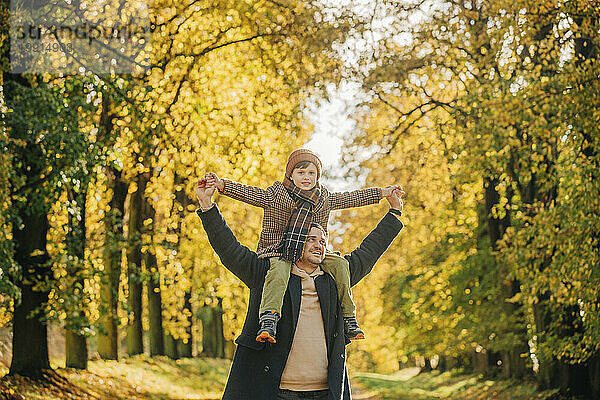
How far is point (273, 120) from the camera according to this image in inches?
736

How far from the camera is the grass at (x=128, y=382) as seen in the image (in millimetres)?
15133

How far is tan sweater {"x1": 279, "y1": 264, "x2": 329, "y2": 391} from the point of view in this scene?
4.91 m

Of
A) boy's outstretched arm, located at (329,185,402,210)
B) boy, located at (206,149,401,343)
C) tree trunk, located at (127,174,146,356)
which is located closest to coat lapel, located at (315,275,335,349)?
boy, located at (206,149,401,343)

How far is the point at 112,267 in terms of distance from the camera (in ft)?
58.5

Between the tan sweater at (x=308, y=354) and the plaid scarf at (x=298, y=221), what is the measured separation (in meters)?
0.26

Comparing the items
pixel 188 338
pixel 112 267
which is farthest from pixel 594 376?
pixel 188 338

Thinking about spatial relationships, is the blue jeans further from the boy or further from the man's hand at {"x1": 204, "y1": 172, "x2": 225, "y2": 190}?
the man's hand at {"x1": 204, "y1": 172, "x2": 225, "y2": 190}

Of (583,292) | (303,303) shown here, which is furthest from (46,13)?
(303,303)

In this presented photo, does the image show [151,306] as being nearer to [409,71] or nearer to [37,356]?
[37,356]

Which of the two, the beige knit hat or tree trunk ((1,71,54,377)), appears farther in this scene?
tree trunk ((1,71,54,377))

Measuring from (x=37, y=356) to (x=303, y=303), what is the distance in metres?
12.0

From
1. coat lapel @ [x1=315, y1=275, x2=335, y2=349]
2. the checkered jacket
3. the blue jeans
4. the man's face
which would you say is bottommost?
the blue jeans

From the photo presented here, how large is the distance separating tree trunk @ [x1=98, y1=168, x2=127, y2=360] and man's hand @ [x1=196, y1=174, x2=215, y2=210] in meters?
10.5

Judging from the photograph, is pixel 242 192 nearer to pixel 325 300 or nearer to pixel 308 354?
pixel 325 300
